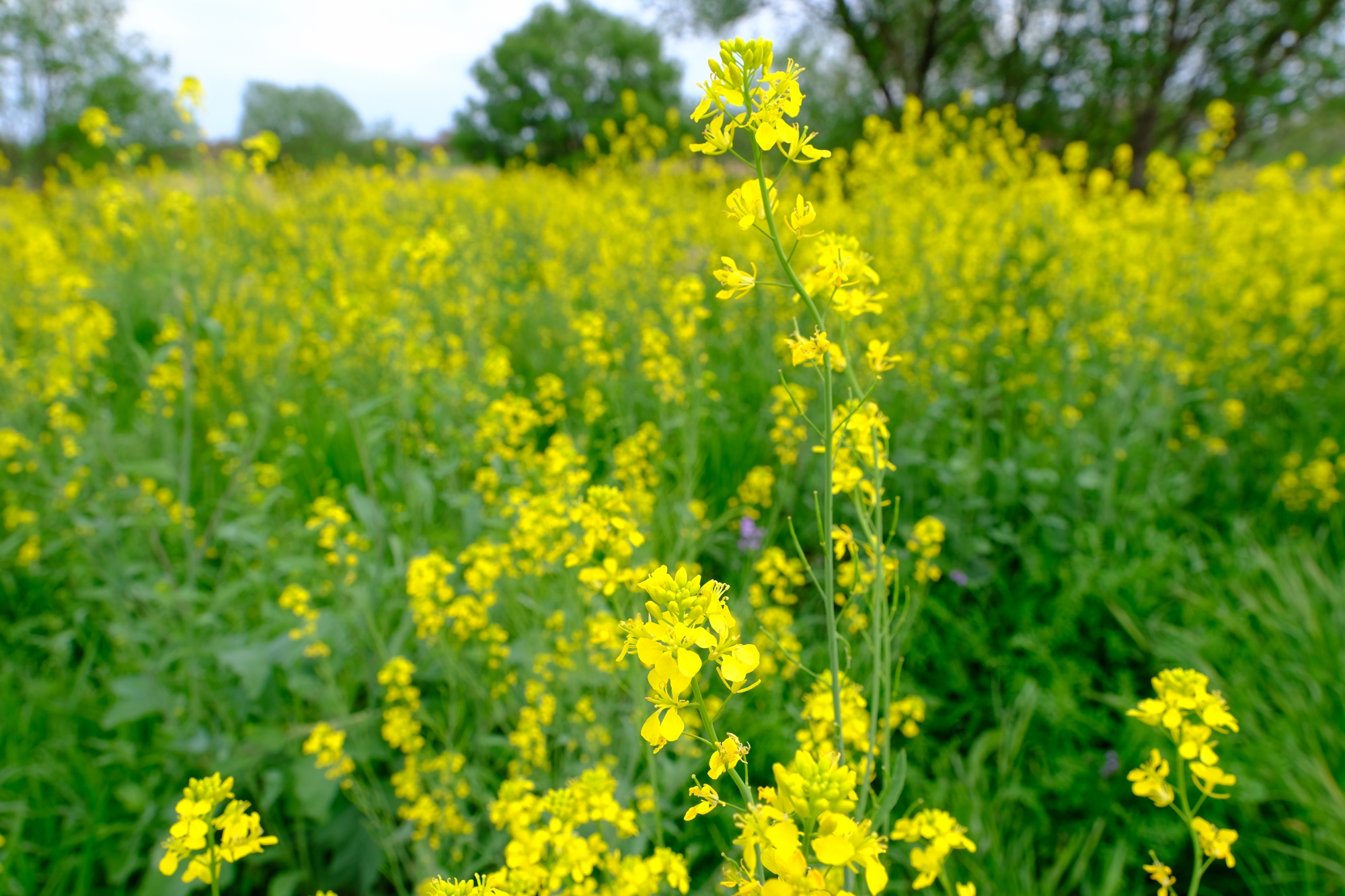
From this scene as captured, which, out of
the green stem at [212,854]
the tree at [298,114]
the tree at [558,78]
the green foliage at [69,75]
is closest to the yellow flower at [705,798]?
the green stem at [212,854]

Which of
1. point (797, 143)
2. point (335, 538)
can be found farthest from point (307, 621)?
point (797, 143)

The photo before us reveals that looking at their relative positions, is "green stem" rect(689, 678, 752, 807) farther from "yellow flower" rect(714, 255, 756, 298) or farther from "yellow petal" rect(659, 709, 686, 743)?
"yellow flower" rect(714, 255, 756, 298)

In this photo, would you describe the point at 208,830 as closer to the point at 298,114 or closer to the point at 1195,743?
the point at 1195,743

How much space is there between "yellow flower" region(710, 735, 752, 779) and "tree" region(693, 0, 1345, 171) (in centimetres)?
1756

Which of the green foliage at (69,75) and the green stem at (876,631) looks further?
the green foliage at (69,75)

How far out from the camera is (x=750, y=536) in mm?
2510

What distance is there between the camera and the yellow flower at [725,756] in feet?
2.20

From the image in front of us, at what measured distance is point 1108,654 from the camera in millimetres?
2469

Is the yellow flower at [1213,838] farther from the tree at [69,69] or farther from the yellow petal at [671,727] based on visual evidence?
the tree at [69,69]

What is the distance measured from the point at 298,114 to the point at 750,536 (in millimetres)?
41446

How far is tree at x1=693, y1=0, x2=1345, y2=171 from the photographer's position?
555 inches

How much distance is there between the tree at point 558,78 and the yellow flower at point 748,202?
3142 cm

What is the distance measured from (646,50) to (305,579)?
33.9m

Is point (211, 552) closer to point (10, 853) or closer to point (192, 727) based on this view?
point (192, 727)
